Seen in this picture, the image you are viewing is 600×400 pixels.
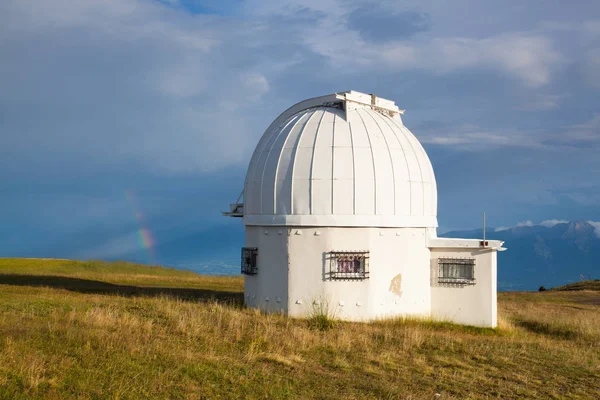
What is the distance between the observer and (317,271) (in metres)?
17.4

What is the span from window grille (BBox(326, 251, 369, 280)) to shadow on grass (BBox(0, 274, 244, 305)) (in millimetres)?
5962

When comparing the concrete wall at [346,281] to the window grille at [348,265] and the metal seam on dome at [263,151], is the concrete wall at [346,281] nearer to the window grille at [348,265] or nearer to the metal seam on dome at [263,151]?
the window grille at [348,265]

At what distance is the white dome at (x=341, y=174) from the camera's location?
17469mm

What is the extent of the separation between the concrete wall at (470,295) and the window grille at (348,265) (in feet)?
10.5

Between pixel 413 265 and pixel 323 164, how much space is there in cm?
458

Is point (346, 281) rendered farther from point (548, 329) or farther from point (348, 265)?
point (548, 329)

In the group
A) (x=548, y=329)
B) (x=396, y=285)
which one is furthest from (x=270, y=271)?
(x=548, y=329)

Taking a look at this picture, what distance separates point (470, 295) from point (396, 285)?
2877 millimetres

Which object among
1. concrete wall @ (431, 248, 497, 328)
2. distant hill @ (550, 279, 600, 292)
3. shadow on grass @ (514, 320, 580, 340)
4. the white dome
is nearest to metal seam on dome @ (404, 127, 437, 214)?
the white dome

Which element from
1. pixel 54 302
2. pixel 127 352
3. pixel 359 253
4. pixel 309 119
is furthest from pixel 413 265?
pixel 54 302

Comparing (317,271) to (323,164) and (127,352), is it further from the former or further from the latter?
(127,352)

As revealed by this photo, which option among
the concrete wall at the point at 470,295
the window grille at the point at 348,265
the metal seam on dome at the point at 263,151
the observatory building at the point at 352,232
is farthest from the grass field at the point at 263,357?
the metal seam on dome at the point at 263,151

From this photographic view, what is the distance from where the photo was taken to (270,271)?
18203mm

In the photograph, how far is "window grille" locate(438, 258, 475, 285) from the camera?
1897 centimetres
